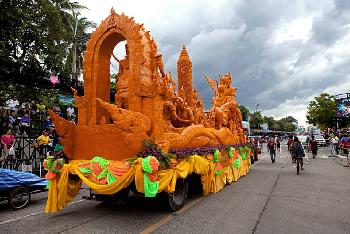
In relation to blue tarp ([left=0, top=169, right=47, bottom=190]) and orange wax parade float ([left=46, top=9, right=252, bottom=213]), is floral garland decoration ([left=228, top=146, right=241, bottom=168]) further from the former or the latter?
blue tarp ([left=0, top=169, right=47, bottom=190])

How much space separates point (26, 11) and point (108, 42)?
569 inches

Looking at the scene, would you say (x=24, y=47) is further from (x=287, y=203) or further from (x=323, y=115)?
(x=323, y=115)

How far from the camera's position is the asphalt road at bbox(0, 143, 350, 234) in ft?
16.4

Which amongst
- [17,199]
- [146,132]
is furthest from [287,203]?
[17,199]

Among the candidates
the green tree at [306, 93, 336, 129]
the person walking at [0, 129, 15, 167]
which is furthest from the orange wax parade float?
the green tree at [306, 93, 336, 129]

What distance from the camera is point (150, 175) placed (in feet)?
17.0

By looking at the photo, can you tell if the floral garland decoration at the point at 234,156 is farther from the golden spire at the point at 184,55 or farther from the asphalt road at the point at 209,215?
the golden spire at the point at 184,55

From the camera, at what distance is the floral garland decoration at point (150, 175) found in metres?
5.11

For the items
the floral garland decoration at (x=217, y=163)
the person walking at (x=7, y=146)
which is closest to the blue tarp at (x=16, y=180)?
the person walking at (x=7, y=146)

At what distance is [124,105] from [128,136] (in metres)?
1.60

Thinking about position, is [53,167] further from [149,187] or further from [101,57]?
[101,57]

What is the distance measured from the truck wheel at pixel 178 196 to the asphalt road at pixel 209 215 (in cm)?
16

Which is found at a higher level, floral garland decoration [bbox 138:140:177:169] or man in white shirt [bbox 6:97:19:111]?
A: man in white shirt [bbox 6:97:19:111]

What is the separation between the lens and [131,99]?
635cm
